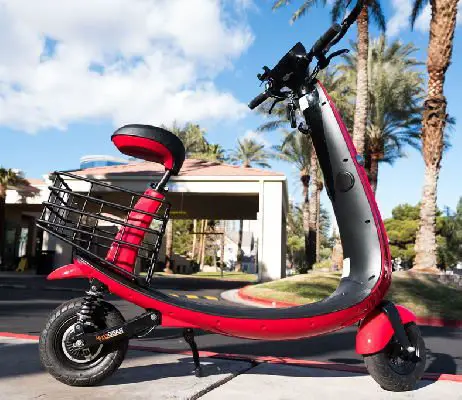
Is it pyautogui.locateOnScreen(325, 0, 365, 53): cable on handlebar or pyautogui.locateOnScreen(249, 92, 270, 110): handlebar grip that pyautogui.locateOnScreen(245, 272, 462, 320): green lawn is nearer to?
pyautogui.locateOnScreen(249, 92, 270, 110): handlebar grip

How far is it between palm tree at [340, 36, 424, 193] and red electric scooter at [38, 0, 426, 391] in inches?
864

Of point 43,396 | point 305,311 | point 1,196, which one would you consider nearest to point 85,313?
point 43,396

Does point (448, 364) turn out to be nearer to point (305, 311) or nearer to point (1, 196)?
point (305, 311)

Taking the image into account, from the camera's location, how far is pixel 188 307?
2.79 meters

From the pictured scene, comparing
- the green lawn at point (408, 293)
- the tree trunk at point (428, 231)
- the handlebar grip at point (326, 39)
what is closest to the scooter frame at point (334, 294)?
the handlebar grip at point (326, 39)

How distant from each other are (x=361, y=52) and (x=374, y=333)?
17090mm

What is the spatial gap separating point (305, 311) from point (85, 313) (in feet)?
4.18

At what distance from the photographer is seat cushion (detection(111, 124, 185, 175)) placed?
281cm

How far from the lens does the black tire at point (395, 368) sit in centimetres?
304

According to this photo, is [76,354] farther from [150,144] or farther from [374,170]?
[374,170]

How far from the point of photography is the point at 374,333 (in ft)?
10.0

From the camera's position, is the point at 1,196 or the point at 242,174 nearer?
the point at 242,174

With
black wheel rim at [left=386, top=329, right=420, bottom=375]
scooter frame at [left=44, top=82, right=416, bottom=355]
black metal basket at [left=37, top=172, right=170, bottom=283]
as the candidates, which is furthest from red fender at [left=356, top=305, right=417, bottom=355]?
black metal basket at [left=37, top=172, right=170, bottom=283]

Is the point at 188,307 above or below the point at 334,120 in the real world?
below
